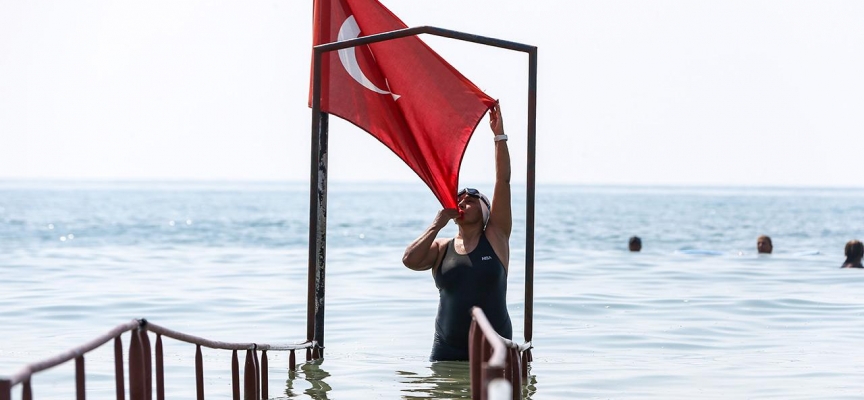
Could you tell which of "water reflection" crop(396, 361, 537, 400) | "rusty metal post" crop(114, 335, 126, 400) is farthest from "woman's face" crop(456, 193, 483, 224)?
"rusty metal post" crop(114, 335, 126, 400)

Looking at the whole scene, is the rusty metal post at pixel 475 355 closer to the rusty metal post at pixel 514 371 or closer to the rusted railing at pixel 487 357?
the rusted railing at pixel 487 357

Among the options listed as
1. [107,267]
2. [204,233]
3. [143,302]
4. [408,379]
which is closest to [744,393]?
[408,379]

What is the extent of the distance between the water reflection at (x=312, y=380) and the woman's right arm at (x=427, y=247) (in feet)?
5.50

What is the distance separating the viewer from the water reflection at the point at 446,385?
9578 millimetres

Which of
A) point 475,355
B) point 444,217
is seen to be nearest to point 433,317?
point 444,217

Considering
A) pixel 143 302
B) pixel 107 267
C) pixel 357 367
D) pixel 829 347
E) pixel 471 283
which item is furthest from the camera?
pixel 107 267

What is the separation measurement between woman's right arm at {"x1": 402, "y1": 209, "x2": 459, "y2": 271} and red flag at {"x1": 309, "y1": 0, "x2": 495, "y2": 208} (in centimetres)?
72

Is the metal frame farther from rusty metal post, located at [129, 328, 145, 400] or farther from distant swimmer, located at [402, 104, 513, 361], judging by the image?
rusty metal post, located at [129, 328, 145, 400]

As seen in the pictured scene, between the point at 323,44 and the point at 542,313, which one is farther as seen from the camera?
the point at 542,313

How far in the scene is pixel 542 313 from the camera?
17484 mm

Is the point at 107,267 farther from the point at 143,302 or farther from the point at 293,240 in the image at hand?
the point at 293,240

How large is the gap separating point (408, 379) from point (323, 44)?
3229mm

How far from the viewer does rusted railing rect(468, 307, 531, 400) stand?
4914 mm

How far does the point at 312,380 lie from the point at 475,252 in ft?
8.19
